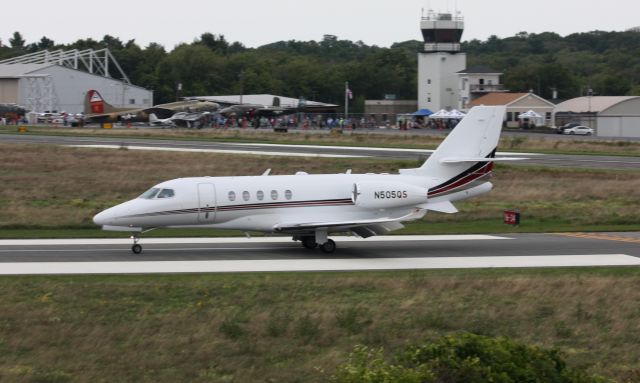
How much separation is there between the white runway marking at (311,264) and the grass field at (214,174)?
706 cm

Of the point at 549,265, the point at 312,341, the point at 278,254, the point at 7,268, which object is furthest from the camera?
the point at 278,254

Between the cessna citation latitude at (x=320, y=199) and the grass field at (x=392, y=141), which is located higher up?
the grass field at (x=392, y=141)

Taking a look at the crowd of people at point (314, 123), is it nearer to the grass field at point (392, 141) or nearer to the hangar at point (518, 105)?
the hangar at point (518, 105)

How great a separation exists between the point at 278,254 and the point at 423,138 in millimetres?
55413

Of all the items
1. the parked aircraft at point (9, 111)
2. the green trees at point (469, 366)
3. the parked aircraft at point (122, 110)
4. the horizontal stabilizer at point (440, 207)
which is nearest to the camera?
the green trees at point (469, 366)

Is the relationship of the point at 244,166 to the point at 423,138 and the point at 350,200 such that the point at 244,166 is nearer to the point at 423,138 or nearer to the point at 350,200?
the point at 350,200

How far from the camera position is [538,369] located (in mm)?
15500

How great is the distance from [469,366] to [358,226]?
654 inches

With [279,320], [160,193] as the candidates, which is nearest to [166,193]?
[160,193]

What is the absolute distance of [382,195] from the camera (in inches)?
1268

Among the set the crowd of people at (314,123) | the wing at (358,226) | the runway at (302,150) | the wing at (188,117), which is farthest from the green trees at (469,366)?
the wing at (188,117)

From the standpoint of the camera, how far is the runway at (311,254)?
28.6m

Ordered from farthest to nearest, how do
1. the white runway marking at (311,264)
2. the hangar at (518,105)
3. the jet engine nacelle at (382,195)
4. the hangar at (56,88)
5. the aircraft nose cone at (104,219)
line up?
1. the hangar at (56,88)
2. the hangar at (518,105)
3. the jet engine nacelle at (382,195)
4. the aircraft nose cone at (104,219)
5. the white runway marking at (311,264)

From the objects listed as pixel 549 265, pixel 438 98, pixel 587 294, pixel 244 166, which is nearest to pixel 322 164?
pixel 244 166
